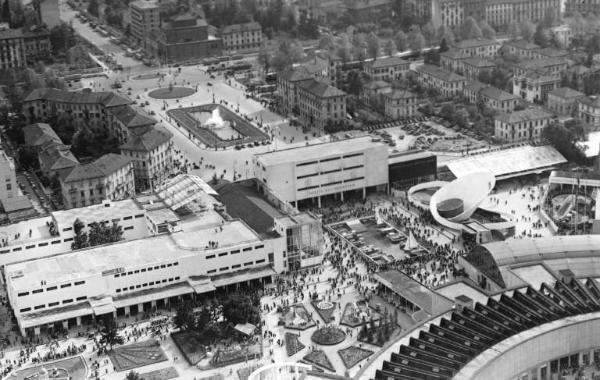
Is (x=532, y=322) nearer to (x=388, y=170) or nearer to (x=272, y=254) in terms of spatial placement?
(x=272, y=254)

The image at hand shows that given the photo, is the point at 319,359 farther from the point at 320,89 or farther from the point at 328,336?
the point at 320,89

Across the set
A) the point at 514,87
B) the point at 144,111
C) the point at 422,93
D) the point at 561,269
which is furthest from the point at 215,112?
the point at 561,269

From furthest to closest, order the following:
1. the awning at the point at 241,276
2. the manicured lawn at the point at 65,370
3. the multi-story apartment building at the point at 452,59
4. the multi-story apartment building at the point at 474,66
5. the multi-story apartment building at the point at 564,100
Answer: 1. the multi-story apartment building at the point at 452,59
2. the multi-story apartment building at the point at 474,66
3. the multi-story apartment building at the point at 564,100
4. the awning at the point at 241,276
5. the manicured lawn at the point at 65,370

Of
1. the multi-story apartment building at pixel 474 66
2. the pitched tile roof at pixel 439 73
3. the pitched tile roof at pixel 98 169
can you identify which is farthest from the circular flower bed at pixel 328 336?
the multi-story apartment building at pixel 474 66

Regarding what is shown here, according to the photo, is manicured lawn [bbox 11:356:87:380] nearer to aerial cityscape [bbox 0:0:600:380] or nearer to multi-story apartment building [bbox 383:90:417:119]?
aerial cityscape [bbox 0:0:600:380]

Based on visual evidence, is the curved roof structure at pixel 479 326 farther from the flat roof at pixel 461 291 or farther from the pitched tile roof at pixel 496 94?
the pitched tile roof at pixel 496 94
